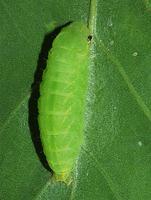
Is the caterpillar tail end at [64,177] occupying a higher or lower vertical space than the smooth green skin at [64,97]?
lower

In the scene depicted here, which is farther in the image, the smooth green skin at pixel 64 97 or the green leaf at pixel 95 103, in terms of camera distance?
the green leaf at pixel 95 103

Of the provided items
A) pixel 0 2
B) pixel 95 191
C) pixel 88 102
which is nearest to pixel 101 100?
pixel 88 102

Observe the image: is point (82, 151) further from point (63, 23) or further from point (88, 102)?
point (63, 23)

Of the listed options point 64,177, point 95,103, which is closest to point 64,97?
point 95,103

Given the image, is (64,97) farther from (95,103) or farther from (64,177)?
(64,177)
